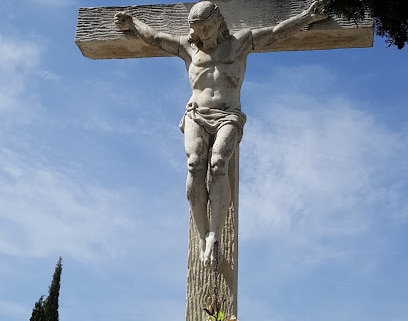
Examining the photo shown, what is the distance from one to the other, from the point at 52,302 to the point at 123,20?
12160 millimetres

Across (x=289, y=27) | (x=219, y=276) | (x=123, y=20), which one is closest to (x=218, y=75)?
(x=289, y=27)

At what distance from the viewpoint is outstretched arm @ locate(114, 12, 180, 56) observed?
19.4ft

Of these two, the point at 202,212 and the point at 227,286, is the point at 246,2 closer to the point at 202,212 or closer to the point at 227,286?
the point at 202,212

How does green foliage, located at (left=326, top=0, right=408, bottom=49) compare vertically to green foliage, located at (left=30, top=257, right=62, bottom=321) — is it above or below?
below

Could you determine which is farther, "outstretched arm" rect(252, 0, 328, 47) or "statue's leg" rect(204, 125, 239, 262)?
"outstretched arm" rect(252, 0, 328, 47)

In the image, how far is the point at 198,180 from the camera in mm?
5090

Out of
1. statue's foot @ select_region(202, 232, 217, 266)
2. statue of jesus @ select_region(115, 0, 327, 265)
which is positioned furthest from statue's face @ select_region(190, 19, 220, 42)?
statue's foot @ select_region(202, 232, 217, 266)

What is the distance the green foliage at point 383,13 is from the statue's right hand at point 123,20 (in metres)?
1.78

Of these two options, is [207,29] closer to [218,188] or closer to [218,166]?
[218,166]

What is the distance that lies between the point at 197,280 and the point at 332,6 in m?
2.53

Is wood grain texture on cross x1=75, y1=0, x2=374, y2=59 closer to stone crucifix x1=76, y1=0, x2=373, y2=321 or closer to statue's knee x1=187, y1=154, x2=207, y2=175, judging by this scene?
stone crucifix x1=76, y1=0, x2=373, y2=321

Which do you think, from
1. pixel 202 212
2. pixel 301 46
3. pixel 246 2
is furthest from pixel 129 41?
pixel 202 212

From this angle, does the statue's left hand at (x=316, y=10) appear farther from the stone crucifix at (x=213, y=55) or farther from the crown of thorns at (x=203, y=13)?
the crown of thorns at (x=203, y=13)

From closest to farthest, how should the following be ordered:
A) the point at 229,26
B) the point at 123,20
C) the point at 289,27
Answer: the point at 289,27, the point at 229,26, the point at 123,20
